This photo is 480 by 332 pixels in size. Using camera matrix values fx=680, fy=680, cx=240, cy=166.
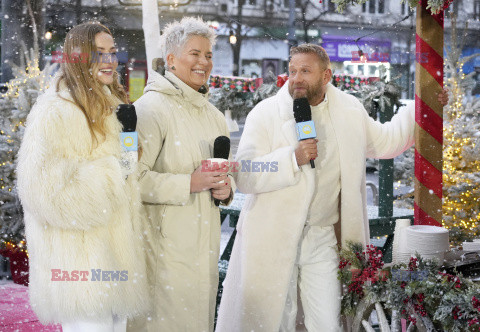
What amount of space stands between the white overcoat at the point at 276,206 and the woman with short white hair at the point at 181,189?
0.49 meters

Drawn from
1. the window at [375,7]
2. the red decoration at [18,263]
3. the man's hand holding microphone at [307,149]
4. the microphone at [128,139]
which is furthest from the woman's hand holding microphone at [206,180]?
the window at [375,7]

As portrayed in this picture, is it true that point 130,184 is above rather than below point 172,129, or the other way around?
below

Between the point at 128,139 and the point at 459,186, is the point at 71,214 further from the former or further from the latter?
the point at 459,186

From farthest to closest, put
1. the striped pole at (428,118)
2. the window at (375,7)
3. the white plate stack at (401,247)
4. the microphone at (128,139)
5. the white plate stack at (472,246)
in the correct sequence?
the window at (375,7) < the striped pole at (428,118) < the white plate stack at (472,246) < the white plate stack at (401,247) < the microphone at (128,139)

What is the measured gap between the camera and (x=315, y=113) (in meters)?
4.00

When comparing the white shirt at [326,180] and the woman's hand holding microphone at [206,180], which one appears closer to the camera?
the woman's hand holding microphone at [206,180]

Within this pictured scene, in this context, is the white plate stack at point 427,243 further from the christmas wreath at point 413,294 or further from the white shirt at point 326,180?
the white shirt at point 326,180

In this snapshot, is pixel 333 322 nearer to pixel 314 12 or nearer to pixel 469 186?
pixel 469 186

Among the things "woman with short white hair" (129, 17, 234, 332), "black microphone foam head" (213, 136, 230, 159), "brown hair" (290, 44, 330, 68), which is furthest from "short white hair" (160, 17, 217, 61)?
"brown hair" (290, 44, 330, 68)

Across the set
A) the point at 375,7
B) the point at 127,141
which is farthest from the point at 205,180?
the point at 375,7

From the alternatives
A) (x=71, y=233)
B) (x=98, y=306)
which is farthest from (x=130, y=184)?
(x=98, y=306)

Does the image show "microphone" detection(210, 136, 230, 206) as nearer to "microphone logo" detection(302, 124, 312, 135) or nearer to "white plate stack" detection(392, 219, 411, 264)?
"microphone logo" detection(302, 124, 312, 135)

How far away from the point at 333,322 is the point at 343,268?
300mm

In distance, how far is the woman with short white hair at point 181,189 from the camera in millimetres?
3262
